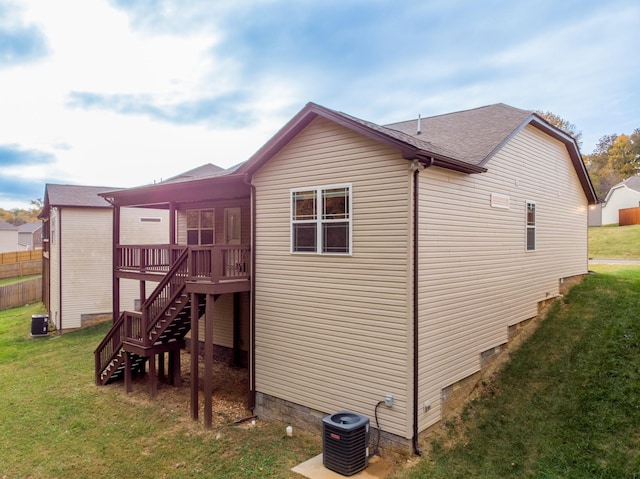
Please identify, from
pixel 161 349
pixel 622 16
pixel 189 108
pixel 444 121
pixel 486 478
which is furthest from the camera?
pixel 189 108

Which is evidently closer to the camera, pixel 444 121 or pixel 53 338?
pixel 444 121

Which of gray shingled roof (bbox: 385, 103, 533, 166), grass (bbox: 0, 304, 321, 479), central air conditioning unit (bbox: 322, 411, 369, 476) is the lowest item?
grass (bbox: 0, 304, 321, 479)

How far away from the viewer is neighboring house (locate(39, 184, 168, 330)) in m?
17.7

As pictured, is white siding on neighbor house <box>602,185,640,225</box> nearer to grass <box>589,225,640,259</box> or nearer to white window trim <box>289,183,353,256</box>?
grass <box>589,225,640,259</box>

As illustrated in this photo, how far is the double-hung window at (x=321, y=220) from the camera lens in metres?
7.36

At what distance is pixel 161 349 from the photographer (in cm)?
992

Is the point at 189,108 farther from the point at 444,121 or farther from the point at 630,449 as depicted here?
the point at 630,449

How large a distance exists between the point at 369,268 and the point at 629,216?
3497 centimetres

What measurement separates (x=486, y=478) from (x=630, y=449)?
7.69 feet

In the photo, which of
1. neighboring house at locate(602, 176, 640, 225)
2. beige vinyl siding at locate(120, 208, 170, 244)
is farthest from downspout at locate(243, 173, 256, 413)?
neighboring house at locate(602, 176, 640, 225)

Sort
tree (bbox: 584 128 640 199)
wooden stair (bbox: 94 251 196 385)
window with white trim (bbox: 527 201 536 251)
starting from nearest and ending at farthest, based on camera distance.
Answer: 1. wooden stair (bbox: 94 251 196 385)
2. window with white trim (bbox: 527 201 536 251)
3. tree (bbox: 584 128 640 199)

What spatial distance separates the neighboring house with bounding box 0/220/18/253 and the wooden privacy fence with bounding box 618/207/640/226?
6693 centimetres

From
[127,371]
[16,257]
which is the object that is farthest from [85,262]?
[16,257]

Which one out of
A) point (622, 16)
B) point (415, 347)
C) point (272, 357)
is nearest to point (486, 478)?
point (415, 347)
